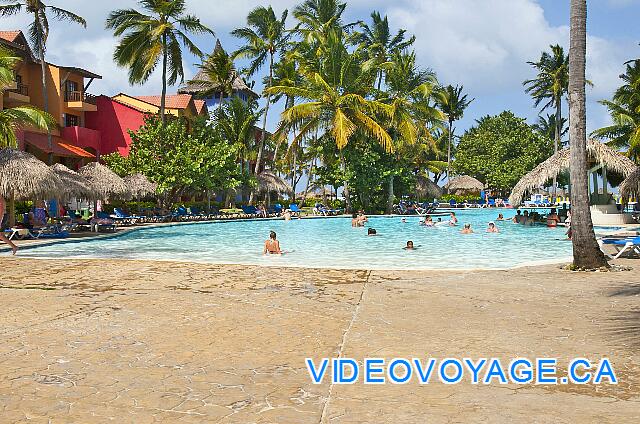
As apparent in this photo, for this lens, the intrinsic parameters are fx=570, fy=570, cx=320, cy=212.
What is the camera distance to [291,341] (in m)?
5.71

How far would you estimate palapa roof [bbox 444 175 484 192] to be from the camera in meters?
63.6

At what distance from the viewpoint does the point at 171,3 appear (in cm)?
3322

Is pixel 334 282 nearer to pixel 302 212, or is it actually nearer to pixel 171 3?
pixel 171 3

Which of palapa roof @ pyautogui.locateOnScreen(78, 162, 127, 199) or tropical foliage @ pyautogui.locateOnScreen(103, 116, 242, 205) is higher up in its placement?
tropical foliage @ pyautogui.locateOnScreen(103, 116, 242, 205)

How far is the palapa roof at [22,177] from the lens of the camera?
1955 centimetres

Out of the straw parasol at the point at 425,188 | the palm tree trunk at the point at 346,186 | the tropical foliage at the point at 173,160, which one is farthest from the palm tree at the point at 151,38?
the straw parasol at the point at 425,188

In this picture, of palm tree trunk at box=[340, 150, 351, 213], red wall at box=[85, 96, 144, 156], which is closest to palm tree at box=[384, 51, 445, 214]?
palm tree trunk at box=[340, 150, 351, 213]

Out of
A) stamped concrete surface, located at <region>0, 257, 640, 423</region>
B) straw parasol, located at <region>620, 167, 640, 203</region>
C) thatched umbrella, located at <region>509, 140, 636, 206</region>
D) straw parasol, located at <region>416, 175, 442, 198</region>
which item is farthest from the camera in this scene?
straw parasol, located at <region>416, 175, 442, 198</region>

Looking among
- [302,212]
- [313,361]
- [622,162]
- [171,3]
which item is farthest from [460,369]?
[302,212]

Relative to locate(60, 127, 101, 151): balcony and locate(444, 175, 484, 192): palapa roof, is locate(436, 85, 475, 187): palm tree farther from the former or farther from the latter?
locate(60, 127, 101, 151): balcony

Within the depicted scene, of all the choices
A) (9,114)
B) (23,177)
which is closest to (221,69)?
(9,114)

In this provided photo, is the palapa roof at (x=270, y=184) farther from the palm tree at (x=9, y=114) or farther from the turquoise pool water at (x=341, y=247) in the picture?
the palm tree at (x=9, y=114)

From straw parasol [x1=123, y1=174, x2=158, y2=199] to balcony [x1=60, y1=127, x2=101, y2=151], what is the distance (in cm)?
783

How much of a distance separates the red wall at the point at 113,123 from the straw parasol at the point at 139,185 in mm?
10545
